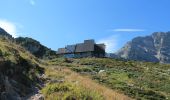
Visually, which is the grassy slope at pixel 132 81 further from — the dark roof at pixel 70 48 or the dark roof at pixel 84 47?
the dark roof at pixel 70 48

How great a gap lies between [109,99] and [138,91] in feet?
71.0

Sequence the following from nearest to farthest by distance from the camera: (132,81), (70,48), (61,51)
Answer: (132,81) < (70,48) < (61,51)

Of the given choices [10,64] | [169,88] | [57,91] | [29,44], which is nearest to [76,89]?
[57,91]

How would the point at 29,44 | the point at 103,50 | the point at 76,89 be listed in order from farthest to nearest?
the point at 103,50 < the point at 29,44 < the point at 76,89

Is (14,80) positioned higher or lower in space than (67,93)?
higher

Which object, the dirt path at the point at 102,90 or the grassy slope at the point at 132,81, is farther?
the grassy slope at the point at 132,81

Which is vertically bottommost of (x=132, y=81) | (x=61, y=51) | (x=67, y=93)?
(x=132, y=81)

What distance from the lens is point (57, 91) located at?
17.3m

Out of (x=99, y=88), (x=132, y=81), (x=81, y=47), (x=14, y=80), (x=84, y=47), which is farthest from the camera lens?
(x=81, y=47)

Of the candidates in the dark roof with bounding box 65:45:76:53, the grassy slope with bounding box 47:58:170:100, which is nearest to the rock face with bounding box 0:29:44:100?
the grassy slope with bounding box 47:58:170:100

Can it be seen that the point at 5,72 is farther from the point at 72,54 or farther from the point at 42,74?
the point at 72,54

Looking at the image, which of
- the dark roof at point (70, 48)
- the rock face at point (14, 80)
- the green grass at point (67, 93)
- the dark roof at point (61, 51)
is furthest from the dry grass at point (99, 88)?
the dark roof at point (61, 51)

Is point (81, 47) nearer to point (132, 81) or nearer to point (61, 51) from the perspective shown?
point (61, 51)

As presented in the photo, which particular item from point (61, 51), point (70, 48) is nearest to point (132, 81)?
point (70, 48)
